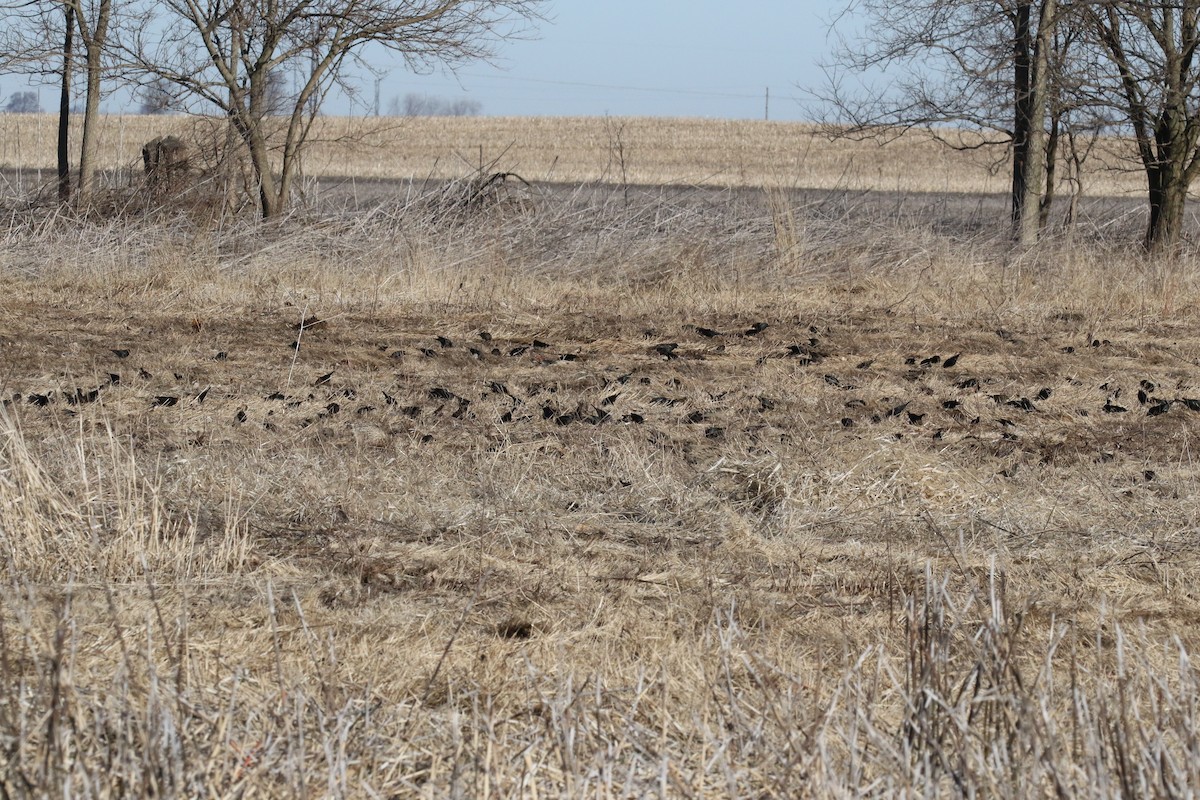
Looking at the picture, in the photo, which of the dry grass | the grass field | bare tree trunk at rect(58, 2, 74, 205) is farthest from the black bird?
the dry grass

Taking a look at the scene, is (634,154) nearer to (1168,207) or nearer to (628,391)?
(1168,207)

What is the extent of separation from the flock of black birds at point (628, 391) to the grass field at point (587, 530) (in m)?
0.04

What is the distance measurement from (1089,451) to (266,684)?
4.43 meters

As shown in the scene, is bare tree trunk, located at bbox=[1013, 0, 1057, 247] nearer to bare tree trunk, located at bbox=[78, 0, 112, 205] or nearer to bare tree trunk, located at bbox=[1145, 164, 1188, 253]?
bare tree trunk, located at bbox=[1145, 164, 1188, 253]

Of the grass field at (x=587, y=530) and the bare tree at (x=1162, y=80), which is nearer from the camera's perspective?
the grass field at (x=587, y=530)

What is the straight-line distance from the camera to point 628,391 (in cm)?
726

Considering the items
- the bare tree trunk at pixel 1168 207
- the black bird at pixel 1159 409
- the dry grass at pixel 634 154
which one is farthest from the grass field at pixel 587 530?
the dry grass at pixel 634 154

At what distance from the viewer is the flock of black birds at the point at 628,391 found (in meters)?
6.58

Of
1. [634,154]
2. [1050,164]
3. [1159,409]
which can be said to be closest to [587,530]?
[1159,409]

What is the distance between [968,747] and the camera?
106 inches

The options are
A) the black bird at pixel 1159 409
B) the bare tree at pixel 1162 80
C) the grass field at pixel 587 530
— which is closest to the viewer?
the grass field at pixel 587 530

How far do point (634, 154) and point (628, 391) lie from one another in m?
36.0

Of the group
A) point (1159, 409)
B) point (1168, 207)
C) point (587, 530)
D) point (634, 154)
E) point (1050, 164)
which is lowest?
point (587, 530)

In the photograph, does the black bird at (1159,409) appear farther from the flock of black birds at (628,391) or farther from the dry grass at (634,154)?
the dry grass at (634,154)
